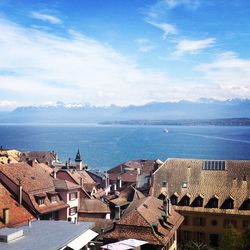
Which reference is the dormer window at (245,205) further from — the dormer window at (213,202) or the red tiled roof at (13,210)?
the red tiled roof at (13,210)

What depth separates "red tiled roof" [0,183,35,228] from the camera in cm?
4447

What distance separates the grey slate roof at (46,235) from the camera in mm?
35312

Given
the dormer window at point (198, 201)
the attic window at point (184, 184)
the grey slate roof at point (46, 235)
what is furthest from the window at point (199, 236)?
the grey slate roof at point (46, 235)

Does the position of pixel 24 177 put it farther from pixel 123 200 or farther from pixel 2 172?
pixel 123 200

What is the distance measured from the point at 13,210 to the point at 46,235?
30.1 feet

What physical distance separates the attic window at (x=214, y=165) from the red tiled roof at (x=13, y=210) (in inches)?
1164

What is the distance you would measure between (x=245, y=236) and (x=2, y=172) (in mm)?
28875

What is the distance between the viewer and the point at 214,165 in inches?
2606

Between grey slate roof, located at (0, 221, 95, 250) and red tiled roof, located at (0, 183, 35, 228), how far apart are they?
1.88 m

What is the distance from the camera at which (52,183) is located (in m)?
57.7

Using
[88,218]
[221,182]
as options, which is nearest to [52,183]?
[88,218]

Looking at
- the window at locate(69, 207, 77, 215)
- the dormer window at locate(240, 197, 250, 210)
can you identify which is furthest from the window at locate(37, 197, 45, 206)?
the dormer window at locate(240, 197, 250, 210)

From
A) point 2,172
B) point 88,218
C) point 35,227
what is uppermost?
point 2,172

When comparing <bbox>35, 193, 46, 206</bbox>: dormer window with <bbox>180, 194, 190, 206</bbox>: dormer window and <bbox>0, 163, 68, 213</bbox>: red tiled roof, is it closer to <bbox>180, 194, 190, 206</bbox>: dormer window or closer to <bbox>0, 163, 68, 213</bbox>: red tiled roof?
<bbox>0, 163, 68, 213</bbox>: red tiled roof
